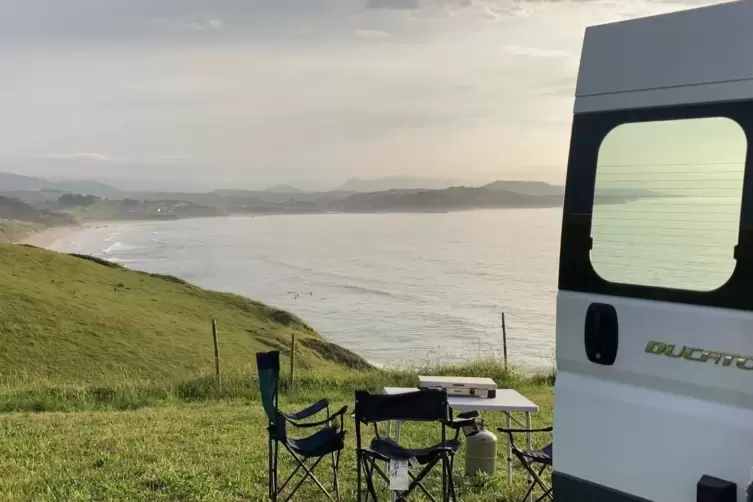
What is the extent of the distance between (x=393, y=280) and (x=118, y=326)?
173ft

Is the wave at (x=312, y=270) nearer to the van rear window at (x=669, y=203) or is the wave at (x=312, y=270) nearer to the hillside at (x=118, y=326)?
the hillside at (x=118, y=326)

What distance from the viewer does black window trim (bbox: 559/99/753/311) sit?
2.70 meters

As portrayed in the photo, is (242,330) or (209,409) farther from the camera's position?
(242,330)

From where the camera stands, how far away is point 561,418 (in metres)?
3.30

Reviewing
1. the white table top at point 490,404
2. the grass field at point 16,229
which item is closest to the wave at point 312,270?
the grass field at point 16,229

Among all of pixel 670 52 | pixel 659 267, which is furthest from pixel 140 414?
pixel 670 52

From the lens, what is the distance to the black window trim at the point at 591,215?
270 cm

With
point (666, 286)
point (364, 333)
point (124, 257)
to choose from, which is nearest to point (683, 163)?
point (666, 286)

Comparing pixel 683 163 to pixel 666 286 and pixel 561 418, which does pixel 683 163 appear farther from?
pixel 561 418

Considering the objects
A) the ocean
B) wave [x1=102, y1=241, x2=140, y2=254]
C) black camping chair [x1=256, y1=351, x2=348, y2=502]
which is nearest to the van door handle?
black camping chair [x1=256, y1=351, x2=348, y2=502]

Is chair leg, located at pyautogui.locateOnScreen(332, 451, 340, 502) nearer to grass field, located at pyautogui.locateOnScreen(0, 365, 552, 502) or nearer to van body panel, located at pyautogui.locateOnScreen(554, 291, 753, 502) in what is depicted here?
grass field, located at pyautogui.locateOnScreen(0, 365, 552, 502)

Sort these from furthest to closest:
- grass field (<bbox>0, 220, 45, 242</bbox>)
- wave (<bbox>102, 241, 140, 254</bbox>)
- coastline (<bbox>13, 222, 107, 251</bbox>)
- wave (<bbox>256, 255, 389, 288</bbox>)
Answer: grass field (<bbox>0, 220, 45, 242</bbox>) < coastline (<bbox>13, 222, 107, 251</bbox>) < wave (<bbox>102, 241, 140, 254</bbox>) < wave (<bbox>256, 255, 389, 288</bbox>)

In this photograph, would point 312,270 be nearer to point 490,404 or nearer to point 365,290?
point 365,290

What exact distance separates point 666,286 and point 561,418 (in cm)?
76
